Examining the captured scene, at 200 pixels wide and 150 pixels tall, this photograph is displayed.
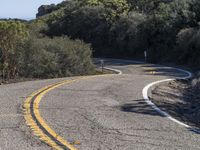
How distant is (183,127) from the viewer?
10.2 m

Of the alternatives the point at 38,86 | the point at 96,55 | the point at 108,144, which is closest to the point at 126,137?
the point at 108,144

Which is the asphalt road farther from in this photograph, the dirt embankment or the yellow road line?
the dirt embankment

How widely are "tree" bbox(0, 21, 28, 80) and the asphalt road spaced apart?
9.30 metres

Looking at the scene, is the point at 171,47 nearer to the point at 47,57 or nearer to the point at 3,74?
the point at 47,57

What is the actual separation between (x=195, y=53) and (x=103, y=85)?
28450 mm

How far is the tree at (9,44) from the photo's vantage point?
2497cm

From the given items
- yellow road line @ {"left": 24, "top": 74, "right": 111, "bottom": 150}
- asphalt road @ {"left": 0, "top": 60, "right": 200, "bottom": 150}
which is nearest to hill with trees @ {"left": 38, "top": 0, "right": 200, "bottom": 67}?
asphalt road @ {"left": 0, "top": 60, "right": 200, "bottom": 150}

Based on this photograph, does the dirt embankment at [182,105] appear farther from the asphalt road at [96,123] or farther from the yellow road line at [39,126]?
the yellow road line at [39,126]

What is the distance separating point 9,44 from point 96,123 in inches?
646

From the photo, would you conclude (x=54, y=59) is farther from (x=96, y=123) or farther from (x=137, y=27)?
(x=137, y=27)

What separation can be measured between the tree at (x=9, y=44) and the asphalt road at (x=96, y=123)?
366 inches

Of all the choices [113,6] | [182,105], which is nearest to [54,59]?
A: [182,105]

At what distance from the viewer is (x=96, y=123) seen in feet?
33.9

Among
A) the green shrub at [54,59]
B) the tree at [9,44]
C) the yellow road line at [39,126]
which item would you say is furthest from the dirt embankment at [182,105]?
the green shrub at [54,59]
